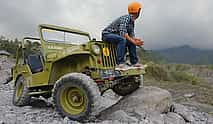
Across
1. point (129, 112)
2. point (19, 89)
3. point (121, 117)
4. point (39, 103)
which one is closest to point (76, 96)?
point (121, 117)

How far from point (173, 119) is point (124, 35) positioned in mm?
2265

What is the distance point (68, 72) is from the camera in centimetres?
717

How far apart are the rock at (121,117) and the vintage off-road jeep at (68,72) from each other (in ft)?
1.83

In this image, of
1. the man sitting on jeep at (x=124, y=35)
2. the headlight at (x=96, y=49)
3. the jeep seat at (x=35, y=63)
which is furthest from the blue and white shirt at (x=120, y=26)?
the jeep seat at (x=35, y=63)

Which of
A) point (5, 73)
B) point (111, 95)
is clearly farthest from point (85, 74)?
point (5, 73)

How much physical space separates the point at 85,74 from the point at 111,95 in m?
3.97

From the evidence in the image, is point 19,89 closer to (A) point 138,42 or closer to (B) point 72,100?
(B) point 72,100

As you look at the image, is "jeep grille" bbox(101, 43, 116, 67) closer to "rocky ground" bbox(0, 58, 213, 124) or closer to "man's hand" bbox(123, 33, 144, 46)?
"man's hand" bbox(123, 33, 144, 46)

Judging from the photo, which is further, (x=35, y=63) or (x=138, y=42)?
(x=35, y=63)

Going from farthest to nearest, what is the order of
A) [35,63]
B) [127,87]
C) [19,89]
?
[19,89] < [127,87] < [35,63]

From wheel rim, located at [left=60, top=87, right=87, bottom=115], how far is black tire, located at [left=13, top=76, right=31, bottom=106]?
64.5 inches

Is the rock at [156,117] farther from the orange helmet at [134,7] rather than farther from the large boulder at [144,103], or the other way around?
the orange helmet at [134,7]

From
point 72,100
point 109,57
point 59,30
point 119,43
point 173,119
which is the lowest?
point 173,119

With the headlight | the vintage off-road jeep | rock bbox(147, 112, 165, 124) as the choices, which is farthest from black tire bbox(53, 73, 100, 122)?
rock bbox(147, 112, 165, 124)
